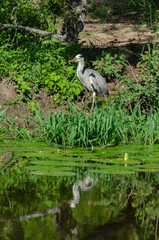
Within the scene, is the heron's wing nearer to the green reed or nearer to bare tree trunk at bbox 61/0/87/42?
bare tree trunk at bbox 61/0/87/42

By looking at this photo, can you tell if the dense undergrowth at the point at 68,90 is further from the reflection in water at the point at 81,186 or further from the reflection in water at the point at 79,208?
the reflection in water at the point at 79,208

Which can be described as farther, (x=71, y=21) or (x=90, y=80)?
(x=71, y=21)

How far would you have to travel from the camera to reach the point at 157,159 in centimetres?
514

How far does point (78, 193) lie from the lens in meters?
3.92

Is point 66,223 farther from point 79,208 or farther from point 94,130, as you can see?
point 94,130

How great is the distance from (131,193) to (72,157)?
1363 mm

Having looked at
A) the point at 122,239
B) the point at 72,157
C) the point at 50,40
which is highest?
the point at 50,40

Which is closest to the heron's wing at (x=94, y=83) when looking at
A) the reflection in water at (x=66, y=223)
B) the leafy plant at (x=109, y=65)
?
the leafy plant at (x=109, y=65)

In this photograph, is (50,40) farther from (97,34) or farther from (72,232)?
(72,232)

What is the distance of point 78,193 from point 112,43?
22.9 ft

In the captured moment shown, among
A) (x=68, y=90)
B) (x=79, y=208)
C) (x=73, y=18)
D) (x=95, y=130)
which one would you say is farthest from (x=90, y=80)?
(x=79, y=208)

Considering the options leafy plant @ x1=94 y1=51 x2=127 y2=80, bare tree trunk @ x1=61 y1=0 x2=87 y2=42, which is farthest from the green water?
bare tree trunk @ x1=61 y1=0 x2=87 y2=42

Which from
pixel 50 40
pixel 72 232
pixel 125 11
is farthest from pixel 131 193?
pixel 125 11

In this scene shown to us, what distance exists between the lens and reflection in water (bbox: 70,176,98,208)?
3.68 m
